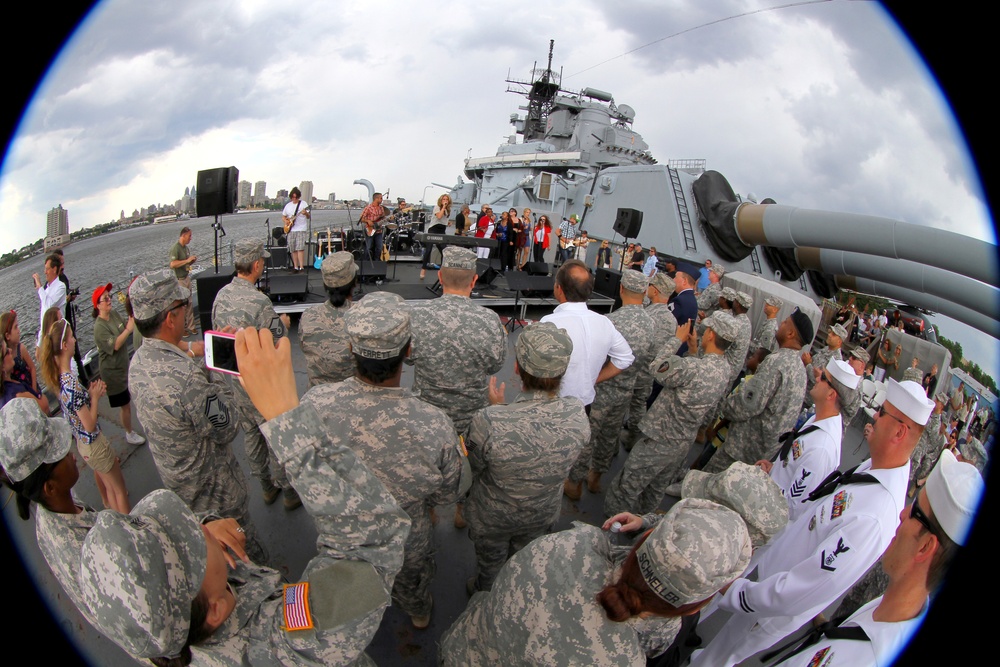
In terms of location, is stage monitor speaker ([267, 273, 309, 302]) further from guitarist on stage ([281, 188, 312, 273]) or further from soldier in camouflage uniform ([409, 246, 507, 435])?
soldier in camouflage uniform ([409, 246, 507, 435])

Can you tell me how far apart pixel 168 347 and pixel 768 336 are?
502 centimetres

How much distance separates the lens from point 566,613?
1189 millimetres

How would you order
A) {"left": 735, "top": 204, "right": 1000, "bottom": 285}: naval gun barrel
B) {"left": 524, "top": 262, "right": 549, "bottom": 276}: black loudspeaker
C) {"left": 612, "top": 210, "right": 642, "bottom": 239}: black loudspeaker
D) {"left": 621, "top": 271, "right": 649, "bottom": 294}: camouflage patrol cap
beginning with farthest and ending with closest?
{"left": 524, "top": 262, "right": 549, "bottom": 276}: black loudspeaker
{"left": 612, "top": 210, "right": 642, "bottom": 239}: black loudspeaker
{"left": 735, "top": 204, "right": 1000, "bottom": 285}: naval gun barrel
{"left": 621, "top": 271, "right": 649, "bottom": 294}: camouflage patrol cap

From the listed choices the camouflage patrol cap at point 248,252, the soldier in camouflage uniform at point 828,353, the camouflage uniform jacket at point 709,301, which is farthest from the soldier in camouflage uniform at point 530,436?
the camouflage uniform jacket at point 709,301

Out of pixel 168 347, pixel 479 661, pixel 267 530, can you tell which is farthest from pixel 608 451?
pixel 168 347

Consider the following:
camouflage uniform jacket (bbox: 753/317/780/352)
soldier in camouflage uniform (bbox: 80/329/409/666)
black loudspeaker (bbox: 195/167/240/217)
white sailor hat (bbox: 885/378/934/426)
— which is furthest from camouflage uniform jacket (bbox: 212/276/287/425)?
camouflage uniform jacket (bbox: 753/317/780/352)

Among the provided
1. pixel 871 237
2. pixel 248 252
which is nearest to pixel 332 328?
pixel 248 252

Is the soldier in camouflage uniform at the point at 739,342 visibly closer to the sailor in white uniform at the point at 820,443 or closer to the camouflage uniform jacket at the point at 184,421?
the sailor in white uniform at the point at 820,443

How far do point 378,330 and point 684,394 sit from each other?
2.06 m

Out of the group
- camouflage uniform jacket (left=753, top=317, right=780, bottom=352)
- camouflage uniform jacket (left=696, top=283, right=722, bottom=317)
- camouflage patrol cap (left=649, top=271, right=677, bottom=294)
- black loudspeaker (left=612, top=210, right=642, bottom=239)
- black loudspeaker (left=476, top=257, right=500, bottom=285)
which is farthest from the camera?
black loudspeaker (left=476, top=257, right=500, bottom=285)

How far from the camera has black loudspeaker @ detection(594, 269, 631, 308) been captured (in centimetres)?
773

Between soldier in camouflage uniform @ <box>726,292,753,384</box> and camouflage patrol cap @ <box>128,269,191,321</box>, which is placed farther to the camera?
soldier in camouflage uniform @ <box>726,292,753,384</box>

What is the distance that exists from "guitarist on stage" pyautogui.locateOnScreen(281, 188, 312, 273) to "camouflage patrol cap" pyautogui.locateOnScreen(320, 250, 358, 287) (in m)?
5.42

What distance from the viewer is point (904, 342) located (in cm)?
621
